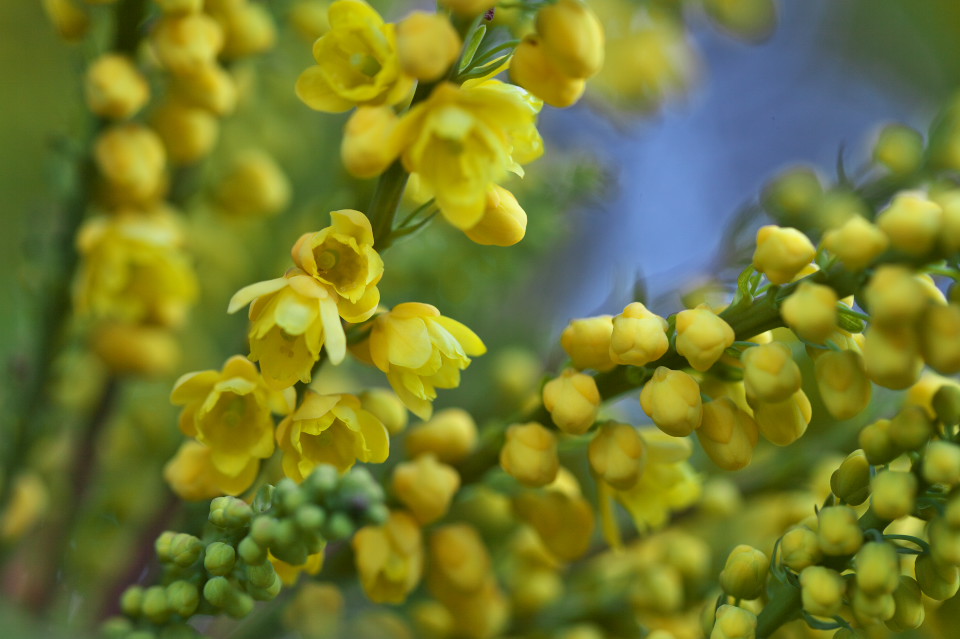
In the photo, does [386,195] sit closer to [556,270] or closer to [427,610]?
[427,610]

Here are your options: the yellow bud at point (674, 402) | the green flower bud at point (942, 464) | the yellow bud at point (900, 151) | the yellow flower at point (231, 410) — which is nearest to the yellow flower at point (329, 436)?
the yellow flower at point (231, 410)

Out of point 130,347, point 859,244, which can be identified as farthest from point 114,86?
point 859,244

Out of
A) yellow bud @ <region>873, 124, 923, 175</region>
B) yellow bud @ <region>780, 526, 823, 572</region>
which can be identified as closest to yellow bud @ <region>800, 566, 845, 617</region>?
yellow bud @ <region>780, 526, 823, 572</region>

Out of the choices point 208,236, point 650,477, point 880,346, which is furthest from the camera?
point 208,236

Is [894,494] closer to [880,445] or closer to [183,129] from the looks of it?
[880,445]

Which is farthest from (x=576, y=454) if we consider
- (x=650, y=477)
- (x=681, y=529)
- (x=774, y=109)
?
(x=774, y=109)
